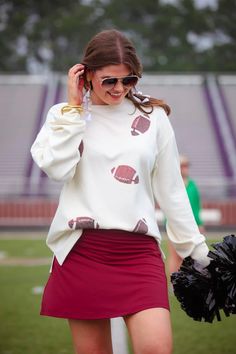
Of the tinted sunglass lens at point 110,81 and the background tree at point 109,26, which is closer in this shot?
the tinted sunglass lens at point 110,81

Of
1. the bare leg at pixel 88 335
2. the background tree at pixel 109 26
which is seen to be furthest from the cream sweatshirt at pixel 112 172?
the background tree at pixel 109 26

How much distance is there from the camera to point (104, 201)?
3379 mm

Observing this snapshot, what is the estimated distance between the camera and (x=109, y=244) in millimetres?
3354

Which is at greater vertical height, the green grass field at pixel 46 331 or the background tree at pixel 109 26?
the background tree at pixel 109 26

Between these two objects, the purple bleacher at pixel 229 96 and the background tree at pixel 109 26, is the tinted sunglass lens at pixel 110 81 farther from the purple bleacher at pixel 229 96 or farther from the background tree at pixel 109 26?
the background tree at pixel 109 26

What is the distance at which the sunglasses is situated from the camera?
341cm

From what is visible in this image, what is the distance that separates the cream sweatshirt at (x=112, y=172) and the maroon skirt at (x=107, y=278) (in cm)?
5

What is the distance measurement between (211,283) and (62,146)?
2.90ft

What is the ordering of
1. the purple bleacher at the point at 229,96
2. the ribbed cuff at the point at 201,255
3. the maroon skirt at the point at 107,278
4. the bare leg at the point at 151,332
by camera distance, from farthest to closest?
the purple bleacher at the point at 229,96 < the ribbed cuff at the point at 201,255 < the maroon skirt at the point at 107,278 < the bare leg at the point at 151,332

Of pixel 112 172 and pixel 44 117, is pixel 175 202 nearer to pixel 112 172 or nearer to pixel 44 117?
pixel 112 172

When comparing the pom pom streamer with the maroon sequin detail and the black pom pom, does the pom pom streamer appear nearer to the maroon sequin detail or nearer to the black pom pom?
the black pom pom

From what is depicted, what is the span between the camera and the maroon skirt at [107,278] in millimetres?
3320

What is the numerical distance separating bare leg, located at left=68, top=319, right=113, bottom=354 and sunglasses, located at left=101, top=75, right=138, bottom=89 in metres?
0.99

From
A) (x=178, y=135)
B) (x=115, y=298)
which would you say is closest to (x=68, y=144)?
(x=115, y=298)
